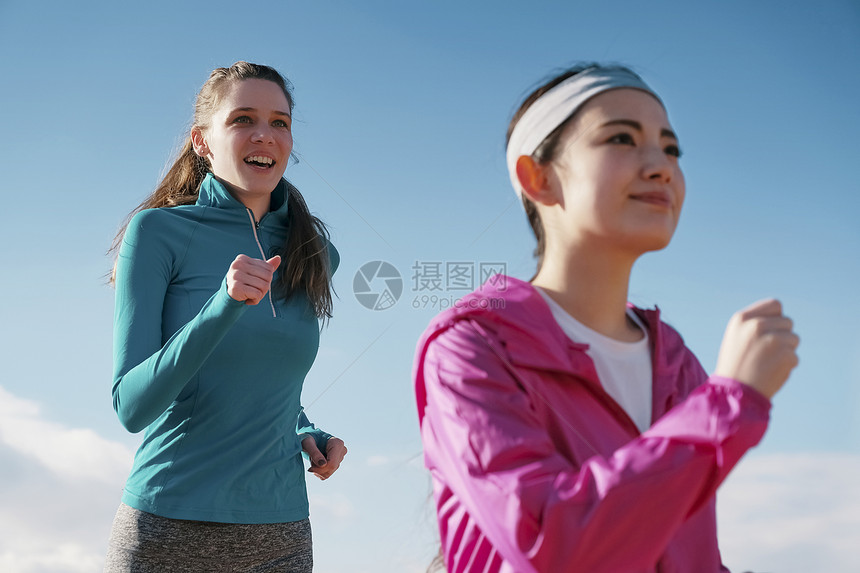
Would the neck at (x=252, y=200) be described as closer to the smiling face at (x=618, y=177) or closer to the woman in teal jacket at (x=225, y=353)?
the woman in teal jacket at (x=225, y=353)

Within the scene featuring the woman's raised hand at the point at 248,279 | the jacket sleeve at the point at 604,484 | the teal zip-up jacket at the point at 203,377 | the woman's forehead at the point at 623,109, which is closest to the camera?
the jacket sleeve at the point at 604,484

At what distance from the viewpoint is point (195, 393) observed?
2.45 meters

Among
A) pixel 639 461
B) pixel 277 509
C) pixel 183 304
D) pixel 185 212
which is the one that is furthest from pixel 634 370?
pixel 185 212

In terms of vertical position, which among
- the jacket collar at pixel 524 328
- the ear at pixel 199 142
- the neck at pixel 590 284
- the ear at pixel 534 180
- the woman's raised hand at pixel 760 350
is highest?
the ear at pixel 199 142

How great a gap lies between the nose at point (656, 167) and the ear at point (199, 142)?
1.92 m

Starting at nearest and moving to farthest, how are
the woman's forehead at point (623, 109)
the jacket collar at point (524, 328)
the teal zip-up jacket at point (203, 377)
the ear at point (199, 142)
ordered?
the jacket collar at point (524, 328)
the woman's forehead at point (623, 109)
the teal zip-up jacket at point (203, 377)
the ear at point (199, 142)

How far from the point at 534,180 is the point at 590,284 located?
0.23 metres

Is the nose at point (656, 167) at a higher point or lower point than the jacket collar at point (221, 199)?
lower

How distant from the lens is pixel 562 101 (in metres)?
1.55

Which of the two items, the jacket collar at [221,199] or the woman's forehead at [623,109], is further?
the jacket collar at [221,199]

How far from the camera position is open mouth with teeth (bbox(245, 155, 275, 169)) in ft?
9.20

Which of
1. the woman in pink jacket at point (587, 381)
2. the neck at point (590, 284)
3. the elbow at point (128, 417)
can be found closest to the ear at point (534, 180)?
the woman in pink jacket at point (587, 381)

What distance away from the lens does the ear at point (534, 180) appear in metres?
1.57

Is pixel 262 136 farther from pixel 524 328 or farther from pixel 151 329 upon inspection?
pixel 524 328
